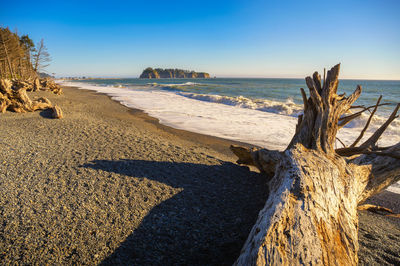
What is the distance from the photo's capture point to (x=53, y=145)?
497 cm

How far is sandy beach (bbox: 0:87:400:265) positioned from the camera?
221 centimetres

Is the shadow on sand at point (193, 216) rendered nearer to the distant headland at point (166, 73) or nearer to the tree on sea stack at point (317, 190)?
the tree on sea stack at point (317, 190)

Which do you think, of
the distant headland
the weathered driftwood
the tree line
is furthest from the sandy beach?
the distant headland

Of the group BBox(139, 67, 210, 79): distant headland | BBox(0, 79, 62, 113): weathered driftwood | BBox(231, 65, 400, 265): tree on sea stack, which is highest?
BBox(139, 67, 210, 79): distant headland

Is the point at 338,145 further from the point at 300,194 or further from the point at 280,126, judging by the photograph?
the point at 300,194

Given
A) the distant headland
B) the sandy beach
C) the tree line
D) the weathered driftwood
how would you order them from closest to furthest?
the sandy beach < the weathered driftwood < the tree line < the distant headland

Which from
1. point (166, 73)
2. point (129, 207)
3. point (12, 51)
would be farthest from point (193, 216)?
point (166, 73)

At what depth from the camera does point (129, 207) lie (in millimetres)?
2924

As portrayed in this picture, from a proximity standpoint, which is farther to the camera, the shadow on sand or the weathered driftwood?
the weathered driftwood

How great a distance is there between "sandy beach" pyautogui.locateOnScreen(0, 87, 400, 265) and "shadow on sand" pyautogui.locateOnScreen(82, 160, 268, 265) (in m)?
0.01

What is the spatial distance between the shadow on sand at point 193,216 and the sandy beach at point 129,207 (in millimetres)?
12

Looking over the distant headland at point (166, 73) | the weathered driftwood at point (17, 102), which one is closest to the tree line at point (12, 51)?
the weathered driftwood at point (17, 102)

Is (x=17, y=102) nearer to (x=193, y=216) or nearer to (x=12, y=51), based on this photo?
(x=193, y=216)

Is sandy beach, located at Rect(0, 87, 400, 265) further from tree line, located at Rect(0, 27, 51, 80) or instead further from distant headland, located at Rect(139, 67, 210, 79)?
distant headland, located at Rect(139, 67, 210, 79)
